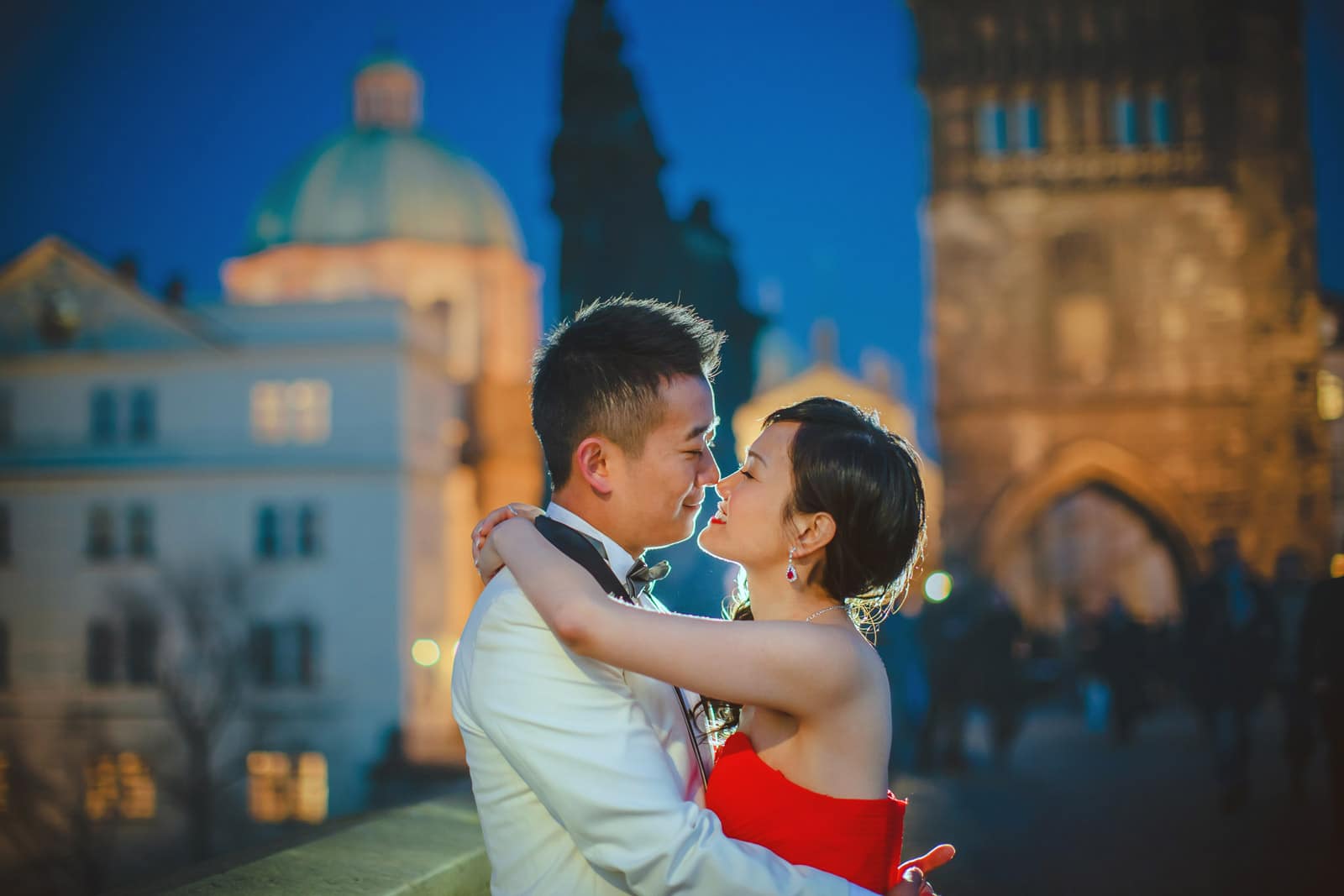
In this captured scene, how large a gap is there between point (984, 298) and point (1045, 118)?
456cm

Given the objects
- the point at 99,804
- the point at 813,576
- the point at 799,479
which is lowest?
the point at 99,804

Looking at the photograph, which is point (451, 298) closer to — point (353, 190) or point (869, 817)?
point (353, 190)

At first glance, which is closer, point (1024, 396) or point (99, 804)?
point (99, 804)

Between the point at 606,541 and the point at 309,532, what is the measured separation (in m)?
31.1

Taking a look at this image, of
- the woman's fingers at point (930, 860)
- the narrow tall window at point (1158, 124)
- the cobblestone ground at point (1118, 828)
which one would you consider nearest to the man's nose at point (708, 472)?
the woman's fingers at point (930, 860)

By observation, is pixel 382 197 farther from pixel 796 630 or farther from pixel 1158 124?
pixel 796 630

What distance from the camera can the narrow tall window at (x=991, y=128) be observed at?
111 ft

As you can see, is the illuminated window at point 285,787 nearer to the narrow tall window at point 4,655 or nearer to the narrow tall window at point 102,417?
the narrow tall window at point 4,655

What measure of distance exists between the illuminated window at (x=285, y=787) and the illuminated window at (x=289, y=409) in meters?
7.51

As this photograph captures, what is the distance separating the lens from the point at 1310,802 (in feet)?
31.7

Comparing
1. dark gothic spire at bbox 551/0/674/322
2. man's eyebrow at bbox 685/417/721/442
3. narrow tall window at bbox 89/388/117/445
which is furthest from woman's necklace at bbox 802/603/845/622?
narrow tall window at bbox 89/388/117/445

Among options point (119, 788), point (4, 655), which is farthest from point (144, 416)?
point (119, 788)

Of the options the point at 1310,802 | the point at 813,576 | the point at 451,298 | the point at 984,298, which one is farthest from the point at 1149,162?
the point at 813,576

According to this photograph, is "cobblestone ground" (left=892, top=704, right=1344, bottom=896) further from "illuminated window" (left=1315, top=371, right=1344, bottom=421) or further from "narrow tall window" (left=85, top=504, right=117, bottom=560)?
"illuminated window" (left=1315, top=371, right=1344, bottom=421)
